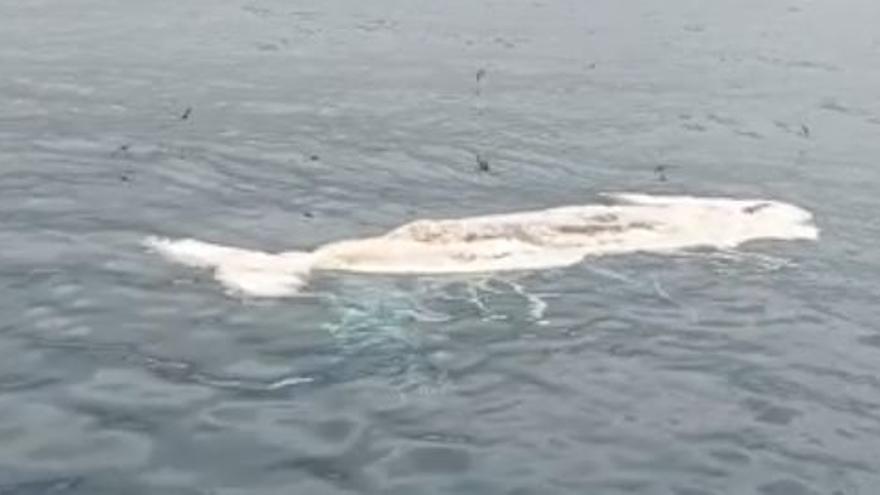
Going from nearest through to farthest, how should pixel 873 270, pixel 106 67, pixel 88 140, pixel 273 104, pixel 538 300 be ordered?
pixel 538 300, pixel 873 270, pixel 88 140, pixel 273 104, pixel 106 67

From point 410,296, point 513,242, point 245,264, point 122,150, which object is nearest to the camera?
point 410,296

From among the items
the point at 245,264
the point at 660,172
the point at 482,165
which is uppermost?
the point at 245,264

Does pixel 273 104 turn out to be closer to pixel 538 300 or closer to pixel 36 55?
pixel 36 55

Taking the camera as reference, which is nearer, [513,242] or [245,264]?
[245,264]

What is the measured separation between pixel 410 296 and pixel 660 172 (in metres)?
9.17

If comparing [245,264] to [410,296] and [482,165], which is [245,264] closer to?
[410,296]

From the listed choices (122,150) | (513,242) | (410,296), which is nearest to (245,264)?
(410,296)

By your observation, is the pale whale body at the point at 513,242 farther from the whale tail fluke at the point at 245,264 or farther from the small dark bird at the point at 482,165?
the small dark bird at the point at 482,165

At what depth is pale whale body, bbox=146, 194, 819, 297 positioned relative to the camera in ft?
50.0

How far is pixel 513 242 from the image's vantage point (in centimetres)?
1648

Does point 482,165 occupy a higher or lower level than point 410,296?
lower

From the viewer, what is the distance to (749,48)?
36.4m

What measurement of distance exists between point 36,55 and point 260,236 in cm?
1413

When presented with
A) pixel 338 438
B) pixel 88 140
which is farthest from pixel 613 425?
pixel 88 140
